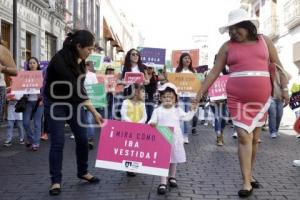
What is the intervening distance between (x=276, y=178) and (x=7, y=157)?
3.90m

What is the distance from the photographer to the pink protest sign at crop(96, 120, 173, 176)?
521cm

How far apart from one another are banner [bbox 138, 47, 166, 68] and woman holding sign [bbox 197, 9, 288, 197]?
11.0 meters

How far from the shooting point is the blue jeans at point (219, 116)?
9008 mm

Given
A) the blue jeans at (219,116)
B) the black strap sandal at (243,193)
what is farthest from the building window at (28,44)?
the black strap sandal at (243,193)

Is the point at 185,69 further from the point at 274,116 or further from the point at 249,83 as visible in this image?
the point at 249,83

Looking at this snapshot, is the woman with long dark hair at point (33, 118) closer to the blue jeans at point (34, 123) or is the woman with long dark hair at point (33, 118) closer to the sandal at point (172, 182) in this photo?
the blue jeans at point (34, 123)

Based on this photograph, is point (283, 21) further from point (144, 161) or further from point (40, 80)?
point (144, 161)

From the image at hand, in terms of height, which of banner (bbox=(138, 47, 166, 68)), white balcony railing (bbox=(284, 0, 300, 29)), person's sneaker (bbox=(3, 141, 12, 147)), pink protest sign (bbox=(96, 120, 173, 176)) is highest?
white balcony railing (bbox=(284, 0, 300, 29))

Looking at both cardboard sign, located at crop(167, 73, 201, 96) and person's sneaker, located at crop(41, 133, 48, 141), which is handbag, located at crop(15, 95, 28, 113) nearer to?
person's sneaker, located at crop(41, 133, 48, 141)

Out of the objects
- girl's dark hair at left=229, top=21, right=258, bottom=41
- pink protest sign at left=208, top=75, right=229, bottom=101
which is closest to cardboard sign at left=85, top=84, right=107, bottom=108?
pink protest sign at left=208, top=75, right=229, bottom=101

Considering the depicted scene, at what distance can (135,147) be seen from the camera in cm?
530

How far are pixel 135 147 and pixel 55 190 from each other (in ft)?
3.09

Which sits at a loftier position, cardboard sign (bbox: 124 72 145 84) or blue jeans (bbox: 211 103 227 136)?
cardboard sign (bbox: 124 72 145 84)

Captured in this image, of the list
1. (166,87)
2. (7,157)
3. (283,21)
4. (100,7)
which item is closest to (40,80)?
(7,157)
